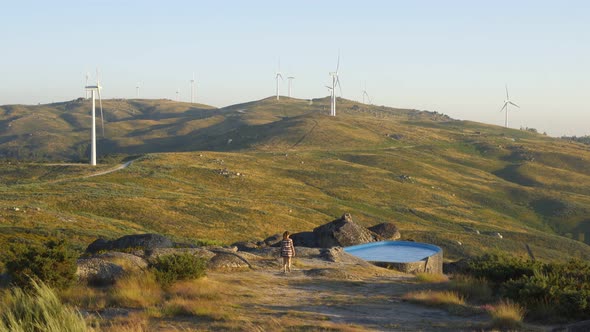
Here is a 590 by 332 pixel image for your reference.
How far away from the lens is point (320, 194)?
106 m

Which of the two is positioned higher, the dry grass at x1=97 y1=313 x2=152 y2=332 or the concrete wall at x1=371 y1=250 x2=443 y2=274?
the dry grass at x1=97 y1=313 x2=152 y2=332

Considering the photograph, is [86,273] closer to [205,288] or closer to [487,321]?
[205,288]

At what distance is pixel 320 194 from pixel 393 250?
60.7 meters

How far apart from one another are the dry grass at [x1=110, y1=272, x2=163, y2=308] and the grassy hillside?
2342cm

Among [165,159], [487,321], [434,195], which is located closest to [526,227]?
[434,195]

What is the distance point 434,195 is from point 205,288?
99.6m

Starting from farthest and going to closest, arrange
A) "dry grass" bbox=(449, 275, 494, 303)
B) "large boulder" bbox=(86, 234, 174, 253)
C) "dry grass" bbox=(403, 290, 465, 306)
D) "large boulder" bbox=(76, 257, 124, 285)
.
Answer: "large boulder" bbox=(86, 234, 174, 253)
"dry grass" bbox=(449, 275, 494, 303)
"large boulder" bbox=(76, 257, 124, 285)
"dry grass" bbox=(403, 290, 465, 306)

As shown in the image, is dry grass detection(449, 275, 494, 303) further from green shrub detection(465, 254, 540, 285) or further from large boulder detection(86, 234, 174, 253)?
large boulder detection(86, 234, 174, 253)

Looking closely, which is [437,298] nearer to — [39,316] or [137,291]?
[137,291]

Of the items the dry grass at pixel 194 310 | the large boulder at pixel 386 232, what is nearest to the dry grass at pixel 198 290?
the dry grass at pixel 194 310

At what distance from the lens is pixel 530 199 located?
127562mm

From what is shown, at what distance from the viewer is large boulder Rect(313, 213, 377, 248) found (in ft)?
150

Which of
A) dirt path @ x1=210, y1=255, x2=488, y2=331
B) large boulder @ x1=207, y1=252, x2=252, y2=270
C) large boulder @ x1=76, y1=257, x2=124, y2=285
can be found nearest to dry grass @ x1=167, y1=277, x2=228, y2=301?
dirt path @ x1=210, y1=255, x2=488, y2=331

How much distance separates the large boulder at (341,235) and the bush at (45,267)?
25.3 m
